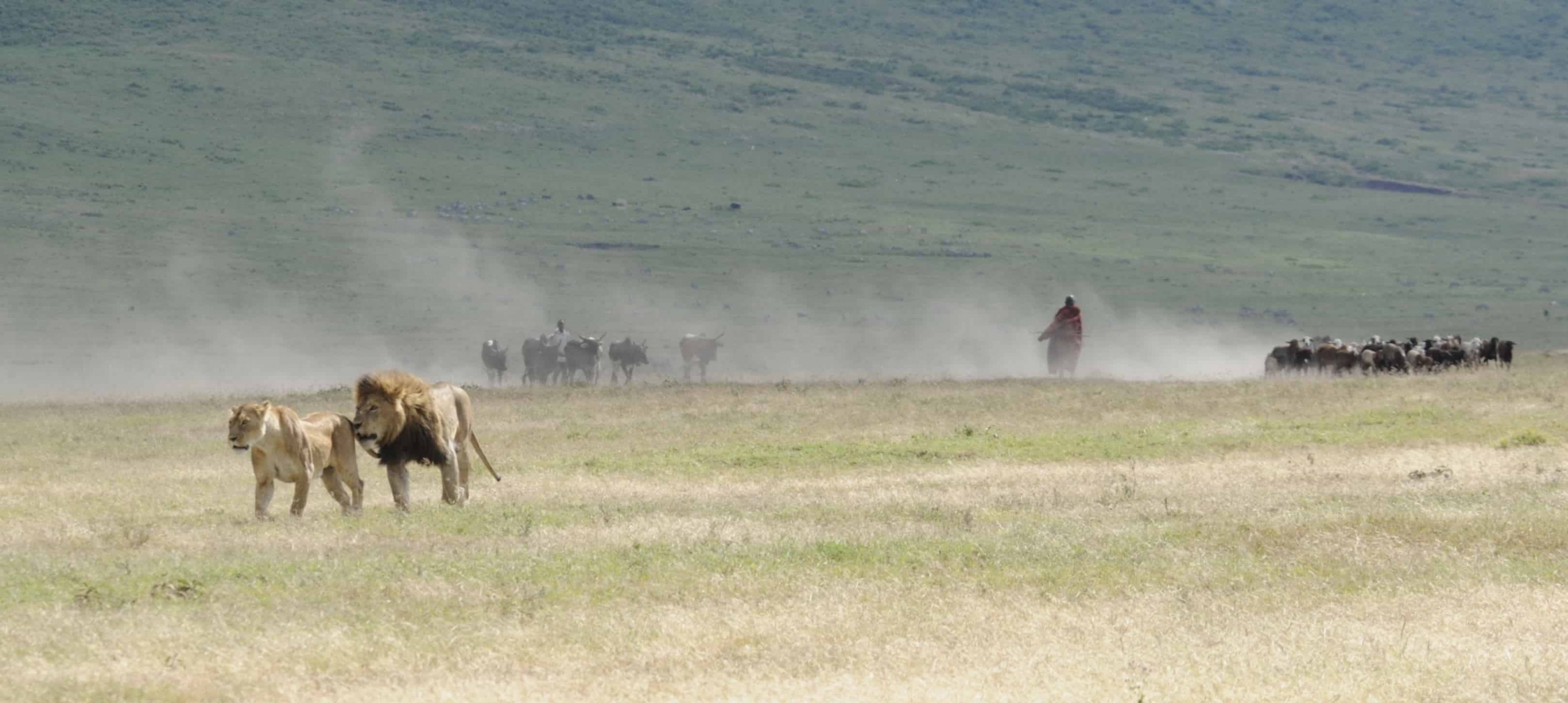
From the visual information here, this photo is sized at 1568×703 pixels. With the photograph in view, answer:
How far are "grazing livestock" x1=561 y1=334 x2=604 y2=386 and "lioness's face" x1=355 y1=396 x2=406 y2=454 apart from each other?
29968 mm

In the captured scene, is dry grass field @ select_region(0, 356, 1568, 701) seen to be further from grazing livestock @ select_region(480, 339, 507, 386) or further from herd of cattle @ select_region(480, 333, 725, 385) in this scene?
grazing livestock @ select_region(480, 339, 507, 386)

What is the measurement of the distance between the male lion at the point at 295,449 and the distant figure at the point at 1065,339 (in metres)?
25.9

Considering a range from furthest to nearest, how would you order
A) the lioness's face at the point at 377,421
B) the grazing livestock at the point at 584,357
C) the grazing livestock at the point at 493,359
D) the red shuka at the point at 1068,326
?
the grazing livestock at the point at 493,359
the grazing livestock at the point at 584,357
the red shuka at the point at 1068,326
the lioness's face at the point at 377,421

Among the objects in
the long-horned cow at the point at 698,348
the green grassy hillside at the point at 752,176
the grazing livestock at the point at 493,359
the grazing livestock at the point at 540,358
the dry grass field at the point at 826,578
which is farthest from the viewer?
the green grassy hillside at the point at 752,176

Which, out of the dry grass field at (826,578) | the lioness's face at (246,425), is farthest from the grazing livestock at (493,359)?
the lioness's face at (246,425)

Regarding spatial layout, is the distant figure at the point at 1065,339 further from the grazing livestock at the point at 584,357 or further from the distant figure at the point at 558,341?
the distant figure at the point at 558,341

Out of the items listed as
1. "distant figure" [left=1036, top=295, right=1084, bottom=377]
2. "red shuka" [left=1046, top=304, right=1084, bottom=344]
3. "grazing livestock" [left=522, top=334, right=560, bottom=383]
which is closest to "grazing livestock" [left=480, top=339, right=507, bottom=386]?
"grazing livestock" [left=522, top=334, right=560, bottom=383]

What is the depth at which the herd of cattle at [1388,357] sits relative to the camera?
3684cm

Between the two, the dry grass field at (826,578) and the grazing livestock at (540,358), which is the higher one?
the dry grass field at (826,578)

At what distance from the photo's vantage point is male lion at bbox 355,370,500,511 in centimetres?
1480

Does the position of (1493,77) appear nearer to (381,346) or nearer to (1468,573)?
(381,346)

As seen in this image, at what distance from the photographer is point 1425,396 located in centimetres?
2791

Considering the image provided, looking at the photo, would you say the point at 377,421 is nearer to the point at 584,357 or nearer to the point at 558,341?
the point at 558,341

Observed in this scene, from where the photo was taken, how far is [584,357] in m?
45.7
